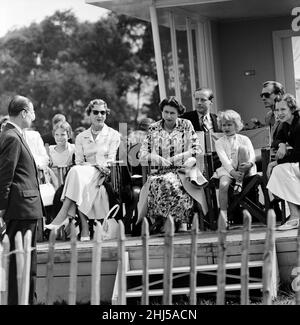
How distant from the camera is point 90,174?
9.23 m

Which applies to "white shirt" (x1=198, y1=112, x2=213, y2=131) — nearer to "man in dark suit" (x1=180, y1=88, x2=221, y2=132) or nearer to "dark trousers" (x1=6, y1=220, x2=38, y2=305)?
"man in dark suit" (x1=180, y1=88, x2=221, y2=132)

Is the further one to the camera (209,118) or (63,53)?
(63,53)

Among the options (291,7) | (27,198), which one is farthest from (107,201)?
(291,7)

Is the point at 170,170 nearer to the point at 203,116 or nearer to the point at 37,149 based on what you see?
the point at 203,116

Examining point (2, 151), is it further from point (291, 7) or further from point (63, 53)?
point (63, 53)

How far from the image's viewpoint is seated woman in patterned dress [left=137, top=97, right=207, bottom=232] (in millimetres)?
8898

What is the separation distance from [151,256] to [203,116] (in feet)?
8.46

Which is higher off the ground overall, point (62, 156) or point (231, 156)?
point (62, 156)

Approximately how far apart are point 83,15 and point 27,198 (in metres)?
37.9

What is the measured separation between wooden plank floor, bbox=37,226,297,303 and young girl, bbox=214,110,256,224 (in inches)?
28.7

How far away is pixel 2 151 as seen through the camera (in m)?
7.01

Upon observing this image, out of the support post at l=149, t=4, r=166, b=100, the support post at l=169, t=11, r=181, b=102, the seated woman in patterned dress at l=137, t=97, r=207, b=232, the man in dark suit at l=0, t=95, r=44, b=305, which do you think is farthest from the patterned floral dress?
the support post at l=169, t=11, r=181, b=102

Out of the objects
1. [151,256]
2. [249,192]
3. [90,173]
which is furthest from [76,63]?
[151,256]

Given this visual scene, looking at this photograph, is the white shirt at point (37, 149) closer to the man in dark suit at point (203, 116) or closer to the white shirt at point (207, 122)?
the man in dark suit at point (203, 116)
